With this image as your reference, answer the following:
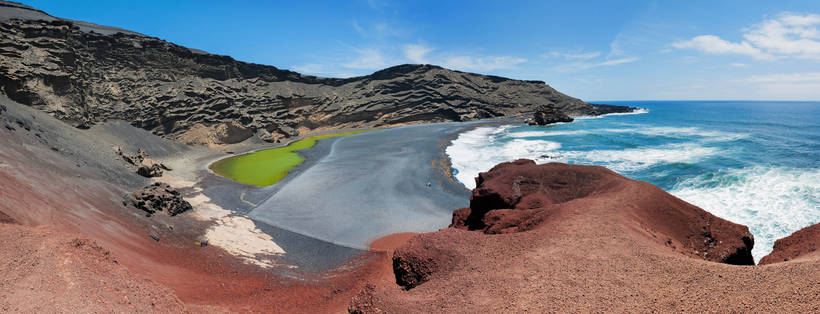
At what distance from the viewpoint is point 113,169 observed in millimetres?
17062

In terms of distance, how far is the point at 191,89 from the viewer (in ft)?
132

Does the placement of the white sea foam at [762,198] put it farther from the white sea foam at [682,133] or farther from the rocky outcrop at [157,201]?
the rocky outcrop at [157,201]

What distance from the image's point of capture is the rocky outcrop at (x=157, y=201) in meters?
12.1

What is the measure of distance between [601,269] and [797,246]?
13.7 ft

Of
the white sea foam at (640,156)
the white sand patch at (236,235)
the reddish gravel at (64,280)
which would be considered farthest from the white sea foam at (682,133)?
the reddish gravel at (64,280)

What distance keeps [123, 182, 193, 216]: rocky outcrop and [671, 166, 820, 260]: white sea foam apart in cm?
2100

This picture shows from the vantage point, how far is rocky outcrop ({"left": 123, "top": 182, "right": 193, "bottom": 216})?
1215 centimetres

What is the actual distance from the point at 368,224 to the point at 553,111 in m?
64.4

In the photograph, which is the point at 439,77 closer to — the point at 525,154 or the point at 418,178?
the point at 525,154

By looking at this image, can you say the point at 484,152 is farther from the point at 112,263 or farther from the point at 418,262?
the point at 112,263

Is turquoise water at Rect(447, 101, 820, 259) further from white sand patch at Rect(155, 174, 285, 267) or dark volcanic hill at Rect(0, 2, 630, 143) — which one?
dark volcanic hill at Rect(0, 2, 630, 143)

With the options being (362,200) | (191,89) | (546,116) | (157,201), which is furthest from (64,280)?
(546,116)

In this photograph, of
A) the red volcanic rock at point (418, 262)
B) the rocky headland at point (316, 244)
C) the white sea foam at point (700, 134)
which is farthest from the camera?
the white sea foam at point (700, 134)

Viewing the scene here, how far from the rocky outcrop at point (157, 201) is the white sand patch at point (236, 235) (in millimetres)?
751
